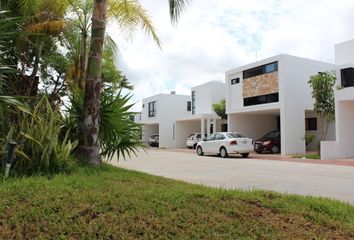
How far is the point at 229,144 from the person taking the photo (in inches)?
872

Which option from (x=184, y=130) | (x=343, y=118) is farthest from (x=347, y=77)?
(x=184, y=130)

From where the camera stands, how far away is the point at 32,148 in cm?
693

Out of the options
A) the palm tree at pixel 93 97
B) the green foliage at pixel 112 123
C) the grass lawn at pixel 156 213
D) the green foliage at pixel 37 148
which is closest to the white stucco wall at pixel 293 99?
the green foliage at pixel 112 123

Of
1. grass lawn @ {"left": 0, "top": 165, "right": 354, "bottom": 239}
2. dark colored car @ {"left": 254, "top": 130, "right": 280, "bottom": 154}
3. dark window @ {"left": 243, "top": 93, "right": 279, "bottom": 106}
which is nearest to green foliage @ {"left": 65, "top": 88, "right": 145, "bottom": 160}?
grass lawn @ {"left": 0, "top": 165, "right": 354, "bottom": 239}

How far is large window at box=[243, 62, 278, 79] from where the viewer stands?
24.5 meters

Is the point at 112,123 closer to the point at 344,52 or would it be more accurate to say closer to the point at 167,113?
the point at 344,52

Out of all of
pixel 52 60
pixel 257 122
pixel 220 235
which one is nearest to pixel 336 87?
pixel 257 122

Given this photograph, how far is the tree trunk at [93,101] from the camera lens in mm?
8117

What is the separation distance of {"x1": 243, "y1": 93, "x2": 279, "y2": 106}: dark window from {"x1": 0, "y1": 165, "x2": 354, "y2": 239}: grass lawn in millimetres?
19145

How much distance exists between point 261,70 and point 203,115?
28.0ft

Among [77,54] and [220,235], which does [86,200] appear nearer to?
[220,235]

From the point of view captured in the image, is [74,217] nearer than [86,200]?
Yes

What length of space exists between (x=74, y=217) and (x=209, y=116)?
94.4 ft

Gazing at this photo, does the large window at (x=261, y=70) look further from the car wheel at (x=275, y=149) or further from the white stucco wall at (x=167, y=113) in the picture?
the white stucco wall at (x=167, y=113)
